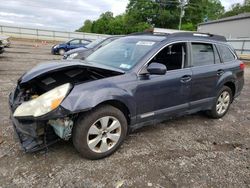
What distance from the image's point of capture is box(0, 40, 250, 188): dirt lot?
256cm

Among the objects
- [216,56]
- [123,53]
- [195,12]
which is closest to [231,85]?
[216,56]

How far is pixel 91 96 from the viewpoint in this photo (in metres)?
2.65

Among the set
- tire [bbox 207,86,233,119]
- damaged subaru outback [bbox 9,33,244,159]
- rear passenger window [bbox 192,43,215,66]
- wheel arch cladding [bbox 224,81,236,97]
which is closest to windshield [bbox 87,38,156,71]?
damaged subaru outback [bbox 9,33,244,159]

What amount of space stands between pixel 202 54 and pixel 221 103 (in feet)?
4.03

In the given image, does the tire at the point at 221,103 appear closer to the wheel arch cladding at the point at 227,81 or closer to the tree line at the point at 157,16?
the wheel arch cladding at the point at 227,81

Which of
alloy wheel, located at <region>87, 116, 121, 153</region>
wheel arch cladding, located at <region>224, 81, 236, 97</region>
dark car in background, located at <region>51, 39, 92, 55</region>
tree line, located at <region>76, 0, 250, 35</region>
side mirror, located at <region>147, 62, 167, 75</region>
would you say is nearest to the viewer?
alloy wheel, located at <region>87, 116, 121, 153</region>

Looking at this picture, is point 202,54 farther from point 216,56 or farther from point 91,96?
point 91,96

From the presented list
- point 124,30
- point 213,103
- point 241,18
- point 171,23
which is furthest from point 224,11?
point 213,103

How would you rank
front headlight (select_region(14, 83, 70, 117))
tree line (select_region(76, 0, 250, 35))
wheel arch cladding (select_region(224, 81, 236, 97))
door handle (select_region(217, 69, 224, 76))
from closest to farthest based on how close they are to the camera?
1. front headlight (select_region(14, 83, 70, 117))
2. door handle (select_region(217, 69, 224, 76))
3. wheel arch cladding (select_region(224, 81, 236, 97))
4. tree line (select_region(76, 0, 250, 35))

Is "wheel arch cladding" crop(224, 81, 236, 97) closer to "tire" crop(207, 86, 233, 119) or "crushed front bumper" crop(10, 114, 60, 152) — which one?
"tire" crop(207, 86, 233, 119)

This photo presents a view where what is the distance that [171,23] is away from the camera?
51.0m

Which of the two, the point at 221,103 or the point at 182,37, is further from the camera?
the point at 221,103

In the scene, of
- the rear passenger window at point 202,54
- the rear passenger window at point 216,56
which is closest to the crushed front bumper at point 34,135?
the rear passenger window at point 202,54

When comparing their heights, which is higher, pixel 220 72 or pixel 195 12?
pixel 195 12
